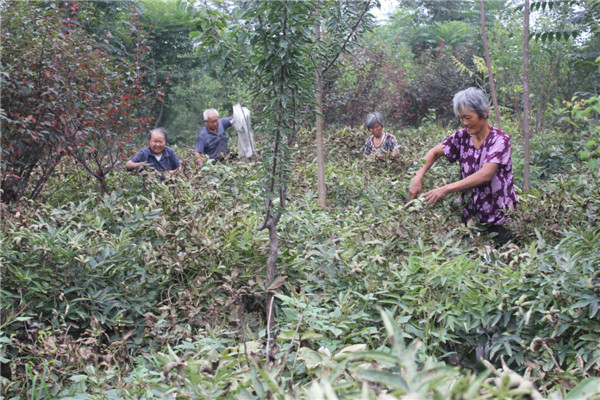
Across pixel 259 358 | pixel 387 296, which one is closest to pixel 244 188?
pixel 387 296

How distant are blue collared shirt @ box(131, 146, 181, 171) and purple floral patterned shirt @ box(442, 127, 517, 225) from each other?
293 centimetres

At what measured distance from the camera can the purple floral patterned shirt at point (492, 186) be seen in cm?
342

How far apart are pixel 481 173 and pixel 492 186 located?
Answer: 174 millimetres

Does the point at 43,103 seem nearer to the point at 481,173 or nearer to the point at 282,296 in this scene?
the point at 282,296

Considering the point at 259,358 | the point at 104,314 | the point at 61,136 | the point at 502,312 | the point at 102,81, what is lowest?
the point at 104,314

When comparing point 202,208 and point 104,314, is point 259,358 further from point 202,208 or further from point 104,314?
point 202,208

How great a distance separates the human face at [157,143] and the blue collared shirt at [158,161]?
37 millimetres

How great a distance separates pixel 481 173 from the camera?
11.2 feet

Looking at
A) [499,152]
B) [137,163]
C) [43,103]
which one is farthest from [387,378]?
[43,103]

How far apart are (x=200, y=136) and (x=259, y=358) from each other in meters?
5.60

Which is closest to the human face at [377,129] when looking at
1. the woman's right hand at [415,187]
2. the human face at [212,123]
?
the human face at [212,123]

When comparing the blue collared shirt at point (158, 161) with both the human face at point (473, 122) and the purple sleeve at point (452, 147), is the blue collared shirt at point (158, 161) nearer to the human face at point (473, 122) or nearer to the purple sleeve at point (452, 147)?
the purple sleeve at point (452, 147)

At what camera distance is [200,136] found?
22.8 ft

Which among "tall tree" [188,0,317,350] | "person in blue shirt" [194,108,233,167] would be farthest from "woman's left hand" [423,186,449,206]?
"person in blue shirt" [194,108,233,167]
